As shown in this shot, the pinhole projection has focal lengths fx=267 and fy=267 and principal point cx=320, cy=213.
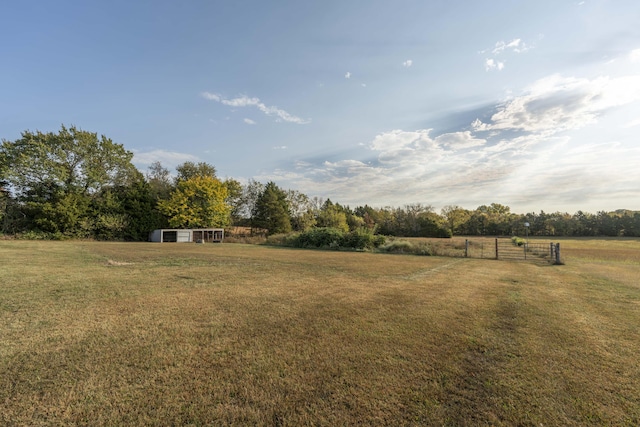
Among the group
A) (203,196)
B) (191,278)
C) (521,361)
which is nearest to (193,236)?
(203,196)

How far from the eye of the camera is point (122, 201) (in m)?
31.9

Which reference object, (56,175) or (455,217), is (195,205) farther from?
(455,217)

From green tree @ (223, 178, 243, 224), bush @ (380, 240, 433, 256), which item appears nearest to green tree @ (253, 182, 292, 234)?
green tree @ (223, 178, 243, 224)

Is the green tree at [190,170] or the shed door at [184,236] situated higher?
the green tree at [190,170]

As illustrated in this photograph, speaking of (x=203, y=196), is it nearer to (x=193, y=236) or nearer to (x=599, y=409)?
(x=193, y=236)

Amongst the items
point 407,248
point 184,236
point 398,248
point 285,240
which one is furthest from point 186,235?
point 407,248

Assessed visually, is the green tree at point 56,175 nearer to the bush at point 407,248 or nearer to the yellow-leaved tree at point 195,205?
the yellow-leaved tree at point 195,205

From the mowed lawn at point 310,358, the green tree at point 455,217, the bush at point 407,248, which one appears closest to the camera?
the mowed lawn at point 310,358

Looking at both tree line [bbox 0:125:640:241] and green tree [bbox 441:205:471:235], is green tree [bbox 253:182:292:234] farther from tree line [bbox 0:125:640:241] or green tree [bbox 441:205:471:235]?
green tree [bbox 441:205:471:235]

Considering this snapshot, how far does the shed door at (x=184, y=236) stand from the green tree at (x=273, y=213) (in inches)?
449

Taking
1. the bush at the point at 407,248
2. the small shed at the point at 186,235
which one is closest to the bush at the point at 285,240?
the small shed at the point at 186,235

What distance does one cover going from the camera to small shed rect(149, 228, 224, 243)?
31.0 m

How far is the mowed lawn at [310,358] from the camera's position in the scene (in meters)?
2.29

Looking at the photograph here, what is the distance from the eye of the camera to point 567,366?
313cm
